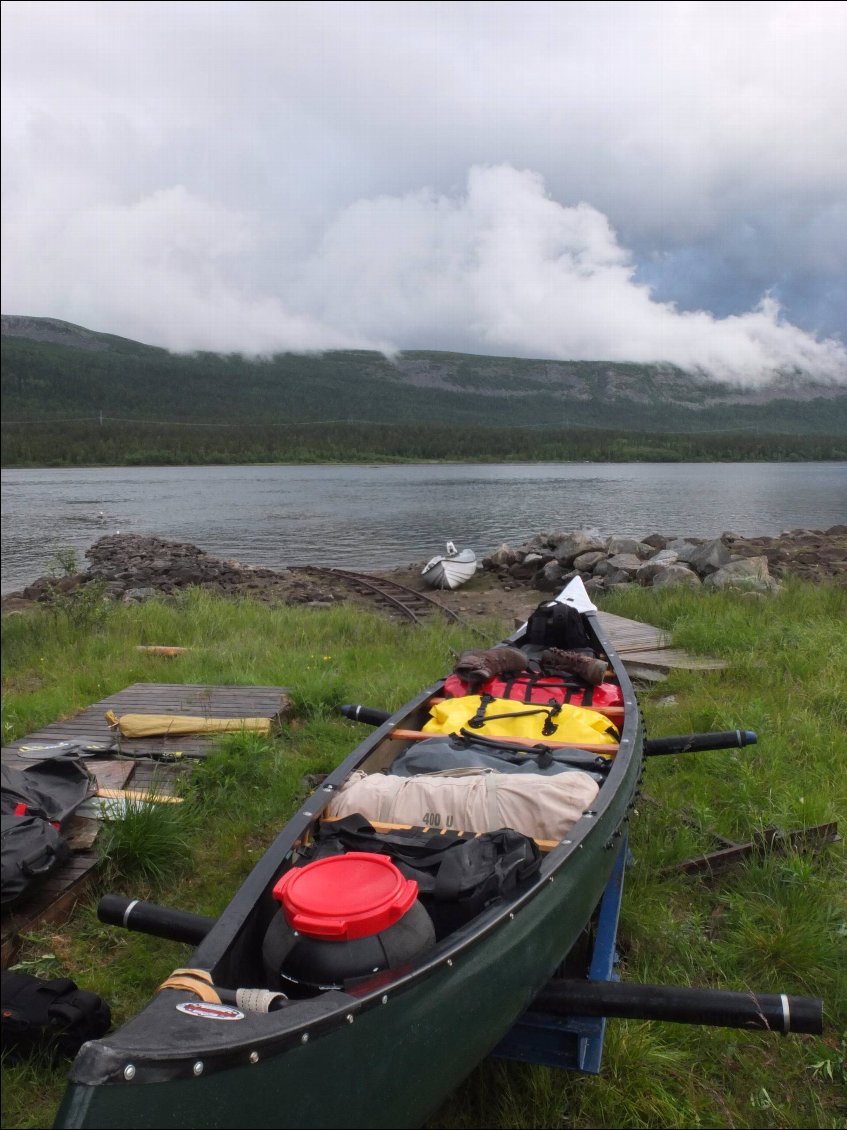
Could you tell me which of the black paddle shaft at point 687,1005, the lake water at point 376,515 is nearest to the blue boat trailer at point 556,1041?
the black paddle shaft at point 687,1005

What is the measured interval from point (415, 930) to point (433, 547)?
26064 millimetres

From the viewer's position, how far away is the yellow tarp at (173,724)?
17.8 feet

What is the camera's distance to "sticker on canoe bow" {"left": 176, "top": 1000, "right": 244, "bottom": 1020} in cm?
172

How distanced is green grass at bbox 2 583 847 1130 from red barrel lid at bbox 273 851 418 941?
974 mm

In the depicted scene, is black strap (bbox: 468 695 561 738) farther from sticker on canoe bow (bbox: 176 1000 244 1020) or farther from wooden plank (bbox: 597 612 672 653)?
wooden plank (bbox: 597 612 672 653)

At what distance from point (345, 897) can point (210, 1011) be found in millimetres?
500

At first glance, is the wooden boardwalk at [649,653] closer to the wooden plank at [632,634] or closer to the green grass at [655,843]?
the wooden plank at [632,634]

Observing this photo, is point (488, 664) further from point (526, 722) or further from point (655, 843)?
point (655, 843)

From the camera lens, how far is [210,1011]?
5.75ft

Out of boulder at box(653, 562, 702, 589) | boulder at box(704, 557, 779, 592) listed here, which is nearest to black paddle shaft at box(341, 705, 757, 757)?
boulder at box(704, 557, 779, 592)

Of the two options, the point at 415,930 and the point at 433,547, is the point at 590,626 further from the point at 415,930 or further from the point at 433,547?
the point at 433,547

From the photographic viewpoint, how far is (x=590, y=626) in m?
6.57

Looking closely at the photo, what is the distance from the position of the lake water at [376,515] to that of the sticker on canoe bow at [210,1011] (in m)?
13.0

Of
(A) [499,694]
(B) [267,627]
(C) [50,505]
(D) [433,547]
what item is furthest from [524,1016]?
(C) [50,505]
